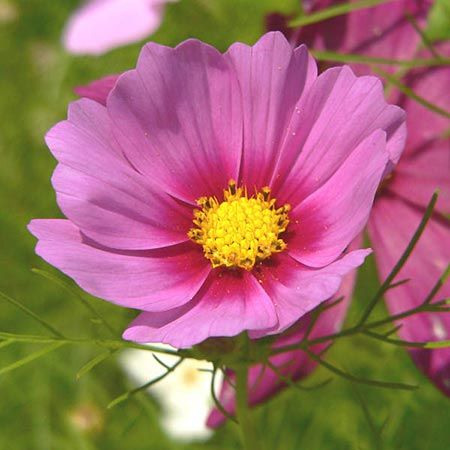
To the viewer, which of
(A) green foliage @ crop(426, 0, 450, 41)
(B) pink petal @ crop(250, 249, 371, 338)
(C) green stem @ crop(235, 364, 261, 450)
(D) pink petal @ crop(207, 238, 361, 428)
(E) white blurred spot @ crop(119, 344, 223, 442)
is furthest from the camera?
(E) white blurred spot @ crop(119, 344, 223, 442)

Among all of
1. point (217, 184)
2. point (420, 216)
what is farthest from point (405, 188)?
point (217, 184)

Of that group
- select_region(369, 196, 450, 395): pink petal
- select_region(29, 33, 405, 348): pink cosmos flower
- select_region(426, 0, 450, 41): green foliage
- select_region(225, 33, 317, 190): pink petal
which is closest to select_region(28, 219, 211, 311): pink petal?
select_region(29, 33, 405, 348): pink cosmos flower

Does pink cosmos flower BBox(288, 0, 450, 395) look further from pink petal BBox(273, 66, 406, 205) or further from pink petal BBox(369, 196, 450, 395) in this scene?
pink petal BBox(273, 66, 406, 205)

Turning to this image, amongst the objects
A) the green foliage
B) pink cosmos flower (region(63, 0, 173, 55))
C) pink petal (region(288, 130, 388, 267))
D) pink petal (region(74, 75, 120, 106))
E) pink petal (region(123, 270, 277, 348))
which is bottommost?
pink petal (region(123, 270, 277, 348))

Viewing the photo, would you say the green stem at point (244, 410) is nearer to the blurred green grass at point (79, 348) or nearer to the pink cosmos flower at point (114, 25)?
the blurred green grass at point (79, 348)

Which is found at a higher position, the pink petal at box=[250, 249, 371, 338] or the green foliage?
the green foliage

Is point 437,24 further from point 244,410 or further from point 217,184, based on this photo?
point 244,410
